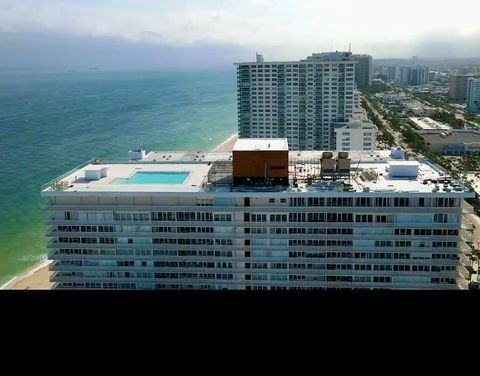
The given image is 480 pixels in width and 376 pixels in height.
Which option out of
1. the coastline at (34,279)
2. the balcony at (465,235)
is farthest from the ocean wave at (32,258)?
the balcony at (465,235)

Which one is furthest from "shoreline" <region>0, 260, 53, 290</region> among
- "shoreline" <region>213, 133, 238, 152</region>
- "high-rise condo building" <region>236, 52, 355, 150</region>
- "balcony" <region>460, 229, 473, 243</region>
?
"shoreline" <region>213, 133, 238, 152</region>

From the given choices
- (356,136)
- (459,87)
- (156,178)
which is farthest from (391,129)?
(156,178)

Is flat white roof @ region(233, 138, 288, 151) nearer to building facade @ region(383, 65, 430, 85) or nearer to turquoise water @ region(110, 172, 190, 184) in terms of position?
turquoise water @ region(110, 172, 190, 184)

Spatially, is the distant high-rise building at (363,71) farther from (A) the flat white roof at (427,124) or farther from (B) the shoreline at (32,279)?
(B) the shoreline at (32,279)

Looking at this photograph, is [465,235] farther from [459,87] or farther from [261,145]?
[459,87]
